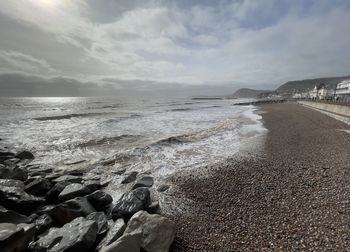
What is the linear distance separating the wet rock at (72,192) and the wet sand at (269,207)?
2856 millimetres

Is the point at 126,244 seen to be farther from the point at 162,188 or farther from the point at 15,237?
the point at 162,188

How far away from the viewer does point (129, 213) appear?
468cm

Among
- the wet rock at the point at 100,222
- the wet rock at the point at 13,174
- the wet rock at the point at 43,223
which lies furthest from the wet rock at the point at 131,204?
the wet rock at the point at 13,174

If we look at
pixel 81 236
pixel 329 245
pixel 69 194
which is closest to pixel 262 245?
pixel 329 245

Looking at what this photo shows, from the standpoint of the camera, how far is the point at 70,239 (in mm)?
3619

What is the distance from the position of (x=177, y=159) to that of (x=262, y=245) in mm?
6148

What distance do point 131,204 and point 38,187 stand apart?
3353mm

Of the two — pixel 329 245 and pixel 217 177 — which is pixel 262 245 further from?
pixel 217 177

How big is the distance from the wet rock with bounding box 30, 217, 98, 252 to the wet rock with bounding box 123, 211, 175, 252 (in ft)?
2.15

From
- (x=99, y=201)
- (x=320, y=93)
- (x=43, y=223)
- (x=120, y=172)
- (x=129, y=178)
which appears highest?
(x=320, y=93)

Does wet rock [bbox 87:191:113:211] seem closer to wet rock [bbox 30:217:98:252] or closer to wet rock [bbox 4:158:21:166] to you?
wet rock [bbox 30:217:98:252]

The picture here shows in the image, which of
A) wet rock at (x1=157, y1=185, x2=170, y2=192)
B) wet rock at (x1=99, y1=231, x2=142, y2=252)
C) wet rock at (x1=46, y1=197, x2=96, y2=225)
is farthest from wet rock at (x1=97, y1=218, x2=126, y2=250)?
wet rock at (x1=157, y1=185, x2=170, y2=192)

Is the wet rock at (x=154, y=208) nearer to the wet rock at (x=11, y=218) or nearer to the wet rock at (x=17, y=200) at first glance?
the wet rock at (x=11, y=218)

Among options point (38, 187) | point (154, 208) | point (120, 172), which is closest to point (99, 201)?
point (154, 208)
